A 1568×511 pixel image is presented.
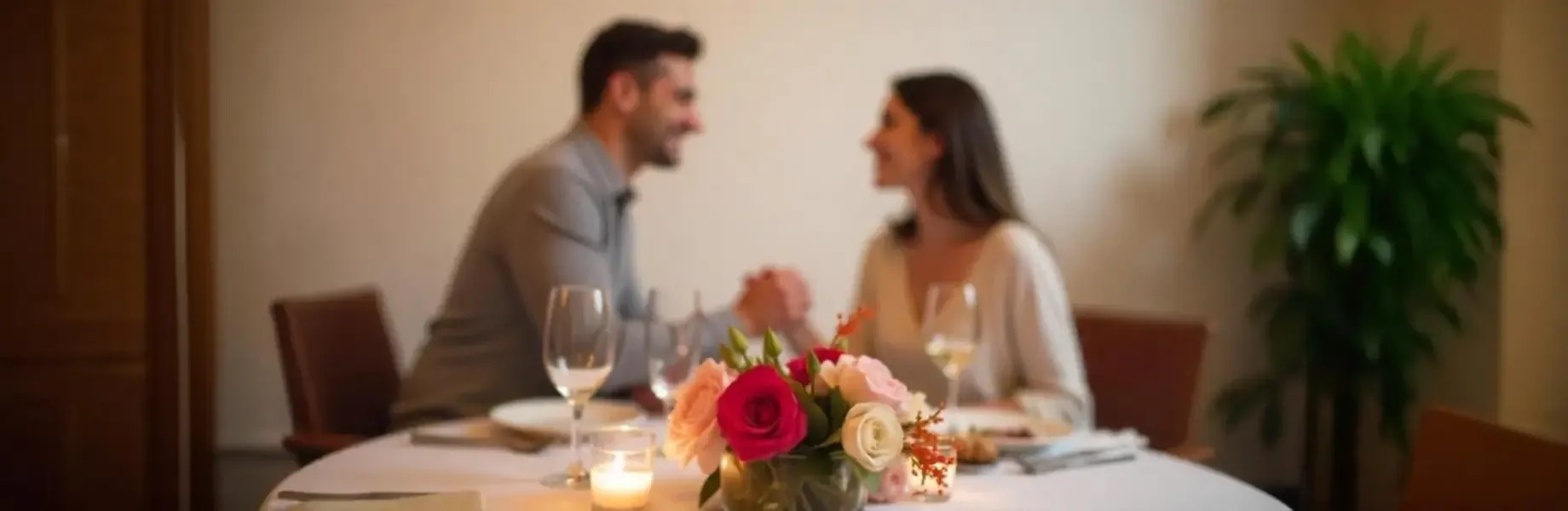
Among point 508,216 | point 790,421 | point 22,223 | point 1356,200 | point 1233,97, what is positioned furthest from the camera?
point 1233,97

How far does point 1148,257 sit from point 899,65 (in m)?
0.89

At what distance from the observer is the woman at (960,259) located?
229 cm

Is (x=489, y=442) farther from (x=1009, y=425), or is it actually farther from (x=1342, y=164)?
(x=1342, y=164)

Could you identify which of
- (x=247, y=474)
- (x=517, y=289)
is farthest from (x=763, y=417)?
(x=247, y=474)

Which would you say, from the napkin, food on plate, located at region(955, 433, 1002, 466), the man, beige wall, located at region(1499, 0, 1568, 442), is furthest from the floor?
beige wall, located at region(1499, 0, 1568, 442)

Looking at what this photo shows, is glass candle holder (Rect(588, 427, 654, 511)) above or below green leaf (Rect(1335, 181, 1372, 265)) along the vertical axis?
below

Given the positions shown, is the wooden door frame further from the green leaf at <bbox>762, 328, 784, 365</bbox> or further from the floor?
the green leaf at <bbox>762, 328, 784, 365</bbox>

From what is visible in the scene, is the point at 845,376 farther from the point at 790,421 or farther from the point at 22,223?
the point at 22,223

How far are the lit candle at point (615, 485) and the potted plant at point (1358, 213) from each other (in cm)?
229

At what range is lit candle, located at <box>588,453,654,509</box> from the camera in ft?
4.44

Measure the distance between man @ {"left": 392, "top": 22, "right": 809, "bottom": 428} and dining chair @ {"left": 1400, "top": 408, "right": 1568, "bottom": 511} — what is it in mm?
1060

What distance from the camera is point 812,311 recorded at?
3.55 meters

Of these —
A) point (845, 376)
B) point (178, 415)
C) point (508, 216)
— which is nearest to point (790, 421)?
point (845, 376)

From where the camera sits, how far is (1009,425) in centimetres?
179
